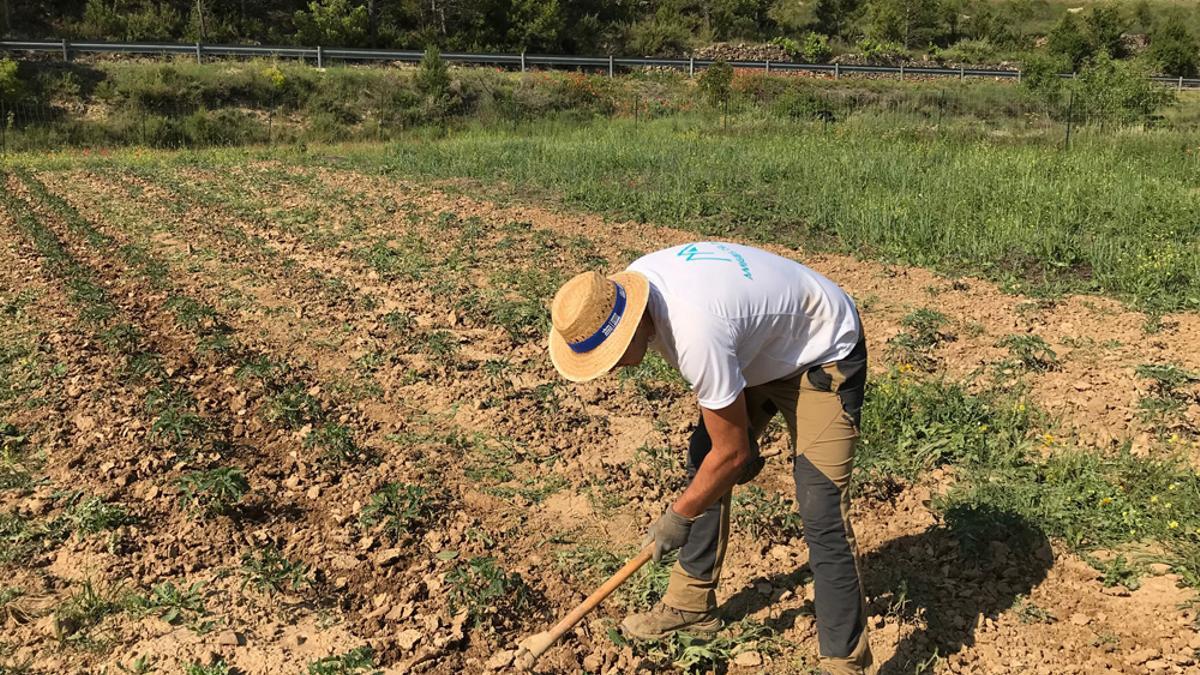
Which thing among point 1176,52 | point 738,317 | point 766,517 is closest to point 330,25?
point 766,517

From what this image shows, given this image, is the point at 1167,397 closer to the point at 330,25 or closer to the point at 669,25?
the point at 330,25

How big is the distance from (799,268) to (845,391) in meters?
0.41

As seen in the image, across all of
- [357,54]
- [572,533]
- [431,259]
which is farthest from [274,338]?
[357,54]

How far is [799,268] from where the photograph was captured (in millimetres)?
2604

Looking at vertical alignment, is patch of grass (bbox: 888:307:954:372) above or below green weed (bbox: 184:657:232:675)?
above

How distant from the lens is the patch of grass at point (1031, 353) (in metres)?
5.14

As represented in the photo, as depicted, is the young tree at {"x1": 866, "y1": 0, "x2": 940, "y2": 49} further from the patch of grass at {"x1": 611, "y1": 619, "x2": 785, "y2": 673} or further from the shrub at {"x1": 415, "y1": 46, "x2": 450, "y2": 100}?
the patch of grass at {"x1": 611, "y1": 619, "x2": 785, "y2": 673}

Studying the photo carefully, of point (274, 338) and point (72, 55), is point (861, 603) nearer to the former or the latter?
point (274, 338)

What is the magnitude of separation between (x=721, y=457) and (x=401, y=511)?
1.93m

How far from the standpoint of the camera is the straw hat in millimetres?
2273

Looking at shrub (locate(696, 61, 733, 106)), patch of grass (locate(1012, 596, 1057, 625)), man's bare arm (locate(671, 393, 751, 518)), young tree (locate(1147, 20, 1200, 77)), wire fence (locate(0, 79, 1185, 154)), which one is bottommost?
patch of grass (locate(1012, 596, 1057, 625))

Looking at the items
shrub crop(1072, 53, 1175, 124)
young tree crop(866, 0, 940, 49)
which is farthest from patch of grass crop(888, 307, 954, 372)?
young tree crop(866, 0, 940, 49)

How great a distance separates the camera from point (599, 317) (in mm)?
2281

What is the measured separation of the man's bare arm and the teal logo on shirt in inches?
15.2
